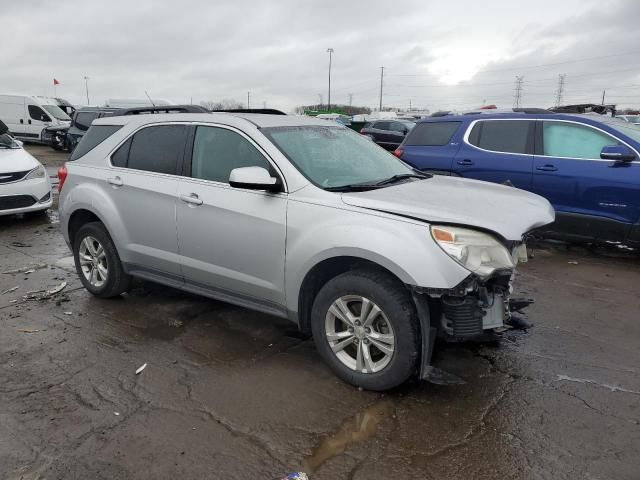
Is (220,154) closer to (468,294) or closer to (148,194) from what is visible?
(148,194)

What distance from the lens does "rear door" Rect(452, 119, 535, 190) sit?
659cm

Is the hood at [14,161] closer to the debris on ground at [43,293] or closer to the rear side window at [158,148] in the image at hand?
the debris on ground at [43,293]

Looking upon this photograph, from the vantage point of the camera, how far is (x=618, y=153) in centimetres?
578

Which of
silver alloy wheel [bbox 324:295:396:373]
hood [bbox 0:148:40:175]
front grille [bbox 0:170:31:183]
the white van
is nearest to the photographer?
silver alloy wheel [bbox 324:295:396:373]

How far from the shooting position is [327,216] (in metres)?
3.23

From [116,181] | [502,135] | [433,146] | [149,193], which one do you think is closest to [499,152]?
[502,135]

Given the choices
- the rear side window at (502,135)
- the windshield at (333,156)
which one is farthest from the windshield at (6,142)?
the rear side window at (502,135)

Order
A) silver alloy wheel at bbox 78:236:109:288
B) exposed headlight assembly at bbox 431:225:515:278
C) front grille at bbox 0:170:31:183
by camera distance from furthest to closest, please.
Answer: front grille at bbox 0:170:31:183 → silver alloy wheel at bbox 78:236:109:288 → exposed headlight assembly at bbox 431:225:515:278

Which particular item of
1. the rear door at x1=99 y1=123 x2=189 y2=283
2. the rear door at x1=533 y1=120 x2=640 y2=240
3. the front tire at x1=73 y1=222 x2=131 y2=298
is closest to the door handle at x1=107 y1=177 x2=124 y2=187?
the rear door at x1=99 y1=123 x2=189 y2=283

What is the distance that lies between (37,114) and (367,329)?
24.7 metres

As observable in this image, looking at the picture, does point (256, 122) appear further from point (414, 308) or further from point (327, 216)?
point (414, 308)

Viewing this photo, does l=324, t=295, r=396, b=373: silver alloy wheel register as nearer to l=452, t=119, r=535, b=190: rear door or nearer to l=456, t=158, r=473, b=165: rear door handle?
l=452, t=119, r=535, b=190: rear door

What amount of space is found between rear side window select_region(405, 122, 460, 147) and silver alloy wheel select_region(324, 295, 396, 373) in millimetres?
4838

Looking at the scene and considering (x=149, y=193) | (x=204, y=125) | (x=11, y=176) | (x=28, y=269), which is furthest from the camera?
(x=11, y=176)
